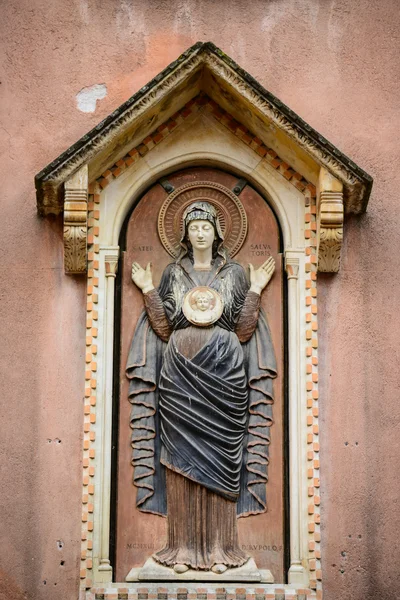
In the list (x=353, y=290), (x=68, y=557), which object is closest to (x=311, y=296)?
(x=353, y=290)

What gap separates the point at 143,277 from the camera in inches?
368

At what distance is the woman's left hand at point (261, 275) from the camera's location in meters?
9.31

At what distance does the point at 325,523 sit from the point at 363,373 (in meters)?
1.06

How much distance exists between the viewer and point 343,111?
972 centimetres

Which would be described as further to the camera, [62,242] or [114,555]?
[62,242]

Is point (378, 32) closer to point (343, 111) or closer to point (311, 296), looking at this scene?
point (343, 111)

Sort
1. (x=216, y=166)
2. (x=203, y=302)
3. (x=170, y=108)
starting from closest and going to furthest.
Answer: (x=203, y=302)
(x=170, y=108)
(x=216, y=166)

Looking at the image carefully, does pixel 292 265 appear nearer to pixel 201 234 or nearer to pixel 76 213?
pixel 201 234

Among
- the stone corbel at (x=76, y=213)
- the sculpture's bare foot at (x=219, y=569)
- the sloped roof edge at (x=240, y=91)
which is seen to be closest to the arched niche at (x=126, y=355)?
the sculpture's bare foot at (x=219, y=569)

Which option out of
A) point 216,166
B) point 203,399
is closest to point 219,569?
point 203,399

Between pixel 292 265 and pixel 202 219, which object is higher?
pixel 202 219

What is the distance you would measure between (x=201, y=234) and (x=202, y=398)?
118cm

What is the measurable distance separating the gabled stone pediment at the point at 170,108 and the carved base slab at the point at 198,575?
2113mm

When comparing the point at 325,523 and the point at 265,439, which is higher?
the point at 265,439
